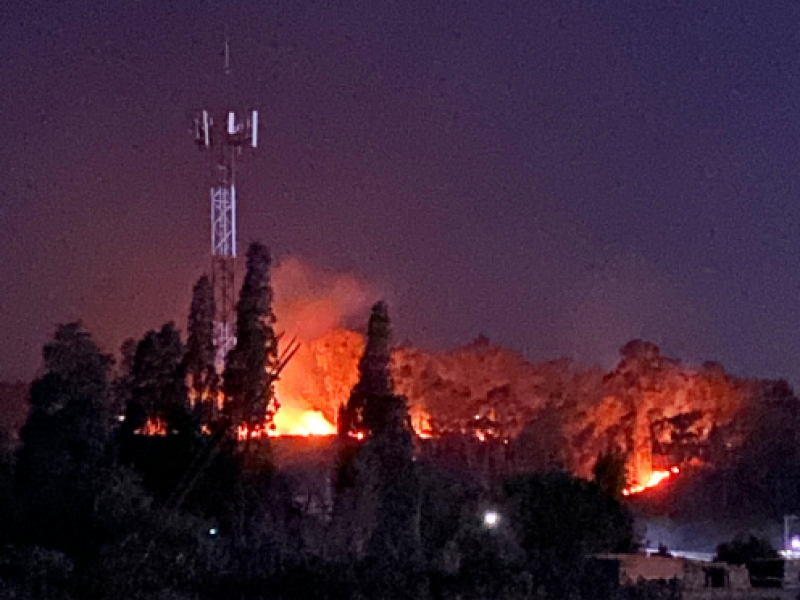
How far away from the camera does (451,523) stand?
2295 centimetres

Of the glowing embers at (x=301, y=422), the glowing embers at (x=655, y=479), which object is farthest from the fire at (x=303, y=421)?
the glowing embers at (x=655, y=479)

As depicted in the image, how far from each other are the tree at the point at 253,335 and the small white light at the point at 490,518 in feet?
15.3

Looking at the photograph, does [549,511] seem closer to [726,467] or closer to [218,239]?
[218,239]

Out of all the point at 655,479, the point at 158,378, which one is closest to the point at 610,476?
the point at 158,378

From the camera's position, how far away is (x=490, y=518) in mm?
24062

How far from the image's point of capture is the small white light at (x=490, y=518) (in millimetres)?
23441

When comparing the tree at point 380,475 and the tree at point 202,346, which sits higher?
the tree at point 202,346

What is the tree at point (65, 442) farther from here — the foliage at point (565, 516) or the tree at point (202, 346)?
the foliage at point (565, 516)

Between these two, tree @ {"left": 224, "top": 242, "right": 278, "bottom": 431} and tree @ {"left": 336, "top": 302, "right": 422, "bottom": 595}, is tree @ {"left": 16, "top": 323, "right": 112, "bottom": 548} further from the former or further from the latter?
tree @ {"left": 336, "top": 302, "right": 422, "bottom": 595}

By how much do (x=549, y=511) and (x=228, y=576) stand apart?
12422 millimetres

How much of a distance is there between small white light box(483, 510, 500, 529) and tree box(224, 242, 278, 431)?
4.67m

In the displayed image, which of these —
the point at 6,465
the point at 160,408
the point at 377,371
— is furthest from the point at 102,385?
the point at 377,371

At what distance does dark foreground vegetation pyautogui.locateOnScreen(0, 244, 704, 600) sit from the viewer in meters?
15.7

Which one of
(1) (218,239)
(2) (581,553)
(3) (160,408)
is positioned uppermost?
(1) (218,239)
